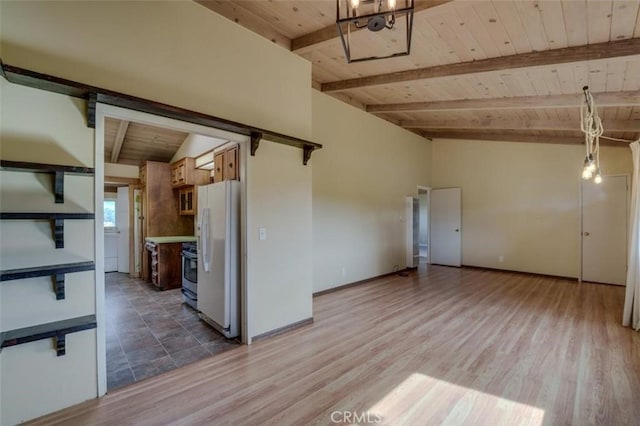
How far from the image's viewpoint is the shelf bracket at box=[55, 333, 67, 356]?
6.52ft

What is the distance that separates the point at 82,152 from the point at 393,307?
3.88 m

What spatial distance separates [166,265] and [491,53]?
18.5ft

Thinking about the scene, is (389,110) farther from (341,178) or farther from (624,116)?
(624,116)

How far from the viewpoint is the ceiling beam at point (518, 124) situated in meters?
4.44

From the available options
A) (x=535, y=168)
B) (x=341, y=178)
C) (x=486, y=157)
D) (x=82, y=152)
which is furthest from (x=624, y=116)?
(x=82, y=152)

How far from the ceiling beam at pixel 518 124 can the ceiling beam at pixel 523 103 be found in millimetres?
1152

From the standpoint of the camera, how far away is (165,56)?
2.52 meters

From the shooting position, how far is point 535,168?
6.49 m

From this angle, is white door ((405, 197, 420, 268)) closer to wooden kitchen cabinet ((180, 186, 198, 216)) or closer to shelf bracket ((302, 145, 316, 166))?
shelf bracket ((302, 145, 316, 166))

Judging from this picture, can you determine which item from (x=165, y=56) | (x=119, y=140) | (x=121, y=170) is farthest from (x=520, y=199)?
(x=121, y=170)

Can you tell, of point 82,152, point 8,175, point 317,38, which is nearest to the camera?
point 8,175

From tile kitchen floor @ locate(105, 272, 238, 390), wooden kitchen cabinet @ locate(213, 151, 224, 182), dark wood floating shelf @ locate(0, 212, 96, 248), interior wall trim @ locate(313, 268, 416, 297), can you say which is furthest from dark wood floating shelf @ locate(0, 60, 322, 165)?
interior wall trim @ locate(313, 268, 416, 297)

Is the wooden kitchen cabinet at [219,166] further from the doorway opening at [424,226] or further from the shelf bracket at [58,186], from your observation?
the doorway opening at [424,226]

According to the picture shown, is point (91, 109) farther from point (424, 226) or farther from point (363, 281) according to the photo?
point (424, 226)
